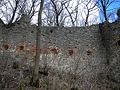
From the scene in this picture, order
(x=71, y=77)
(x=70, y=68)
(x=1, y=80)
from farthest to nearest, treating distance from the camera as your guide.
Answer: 1. (x=70, y=68)
2. (x=71, y=77)
3. (x=1, y=80)

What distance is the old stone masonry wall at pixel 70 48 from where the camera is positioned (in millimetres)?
14977

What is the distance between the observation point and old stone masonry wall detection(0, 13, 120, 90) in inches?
590

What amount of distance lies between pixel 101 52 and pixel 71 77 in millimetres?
Result: 2673

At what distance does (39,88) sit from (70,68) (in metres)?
3.37

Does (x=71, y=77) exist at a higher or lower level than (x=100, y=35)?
lower

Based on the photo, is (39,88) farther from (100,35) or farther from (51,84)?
(100,35)

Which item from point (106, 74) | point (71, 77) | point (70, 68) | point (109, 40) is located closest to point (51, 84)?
point (71, 77)

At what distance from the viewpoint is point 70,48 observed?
1580 cm

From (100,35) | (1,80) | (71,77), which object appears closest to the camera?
(1,80)

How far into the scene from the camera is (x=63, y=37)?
15930 millimetres

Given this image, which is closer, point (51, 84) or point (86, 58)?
point (51, 84)

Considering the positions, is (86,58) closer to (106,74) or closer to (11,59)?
(106,74)

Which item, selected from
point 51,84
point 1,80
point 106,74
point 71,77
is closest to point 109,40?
point 106,74

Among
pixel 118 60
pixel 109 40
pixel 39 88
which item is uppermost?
pixel 109 40
